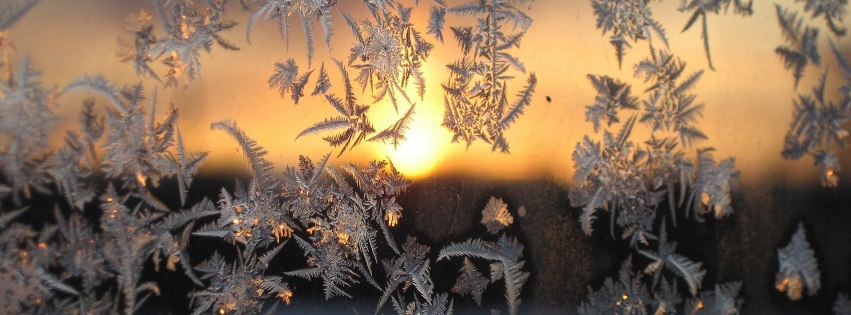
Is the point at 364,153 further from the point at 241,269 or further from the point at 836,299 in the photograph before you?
the point at 836,299

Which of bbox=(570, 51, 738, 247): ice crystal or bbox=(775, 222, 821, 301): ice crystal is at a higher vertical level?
bbox=(570, 51, 738, 247): ice crystal

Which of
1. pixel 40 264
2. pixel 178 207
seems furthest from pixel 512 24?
pixel 40 264

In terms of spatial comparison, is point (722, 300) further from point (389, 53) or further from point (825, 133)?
point (389, 53)

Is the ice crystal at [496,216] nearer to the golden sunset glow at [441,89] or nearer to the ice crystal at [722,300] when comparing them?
the golden sunset glow at [441,89]

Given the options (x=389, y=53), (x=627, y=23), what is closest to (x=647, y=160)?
(x=627, y=23)

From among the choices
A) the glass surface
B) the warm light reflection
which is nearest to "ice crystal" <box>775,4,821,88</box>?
the glass surface

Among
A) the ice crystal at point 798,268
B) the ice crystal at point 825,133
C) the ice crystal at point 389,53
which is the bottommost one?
the ice crystal at point 798,268

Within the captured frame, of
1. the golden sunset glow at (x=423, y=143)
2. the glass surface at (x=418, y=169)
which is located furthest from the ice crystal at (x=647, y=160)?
the golden sunset glow at (x=423, y=143)

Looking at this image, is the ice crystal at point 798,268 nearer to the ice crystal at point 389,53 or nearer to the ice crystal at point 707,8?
the ice crystal at point 707,8

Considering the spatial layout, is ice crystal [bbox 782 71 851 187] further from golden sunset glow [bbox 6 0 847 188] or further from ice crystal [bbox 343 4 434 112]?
ice crystal [bbox 343 4 434 112]

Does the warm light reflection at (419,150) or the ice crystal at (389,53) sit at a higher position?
the ice crystal at (389,53)

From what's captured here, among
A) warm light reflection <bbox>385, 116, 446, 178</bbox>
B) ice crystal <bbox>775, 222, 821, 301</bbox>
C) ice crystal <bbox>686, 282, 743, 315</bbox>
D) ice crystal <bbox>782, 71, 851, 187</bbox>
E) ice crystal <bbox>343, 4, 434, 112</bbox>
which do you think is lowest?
ice crystal <bbox>686, 282, 743, 315</bbox>
